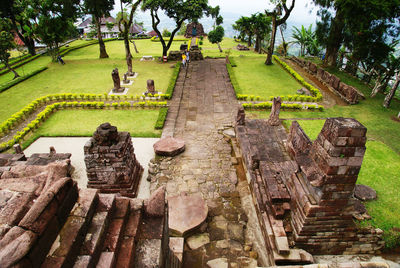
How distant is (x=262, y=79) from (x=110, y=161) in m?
16.5

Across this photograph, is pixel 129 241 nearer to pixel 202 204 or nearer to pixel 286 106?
pixel 202 204

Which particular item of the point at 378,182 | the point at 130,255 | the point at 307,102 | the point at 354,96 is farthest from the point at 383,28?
the point at 130,255

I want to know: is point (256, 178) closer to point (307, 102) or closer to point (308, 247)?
point (308, 247)

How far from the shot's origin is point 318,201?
18.2 ft

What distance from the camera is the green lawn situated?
12359 millimetres

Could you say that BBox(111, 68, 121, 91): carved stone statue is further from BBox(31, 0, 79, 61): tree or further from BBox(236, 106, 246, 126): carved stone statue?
BBox(31, 0, 79, 61): tree

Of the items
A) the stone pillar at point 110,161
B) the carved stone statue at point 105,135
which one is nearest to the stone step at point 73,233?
the carved stone statue at point 105,135

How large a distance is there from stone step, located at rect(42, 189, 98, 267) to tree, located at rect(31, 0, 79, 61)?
26472 millimetres

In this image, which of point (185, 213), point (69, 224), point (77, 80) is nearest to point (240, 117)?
point (185, 213)

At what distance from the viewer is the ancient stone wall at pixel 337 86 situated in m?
15.9

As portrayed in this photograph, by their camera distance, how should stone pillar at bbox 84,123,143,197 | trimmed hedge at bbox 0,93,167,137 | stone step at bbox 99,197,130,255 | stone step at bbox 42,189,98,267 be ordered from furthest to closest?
trimmed hedge at bbox 0,93,167,137, stone pillar at bbox 84,123,143,197, stone step at bbox 99,197,130,255, stone step at bbox 42,189,98,267

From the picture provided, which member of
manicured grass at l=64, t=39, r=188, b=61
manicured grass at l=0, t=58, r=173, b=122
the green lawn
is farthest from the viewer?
manicured grass at l=64, t=39, r=188, b=61

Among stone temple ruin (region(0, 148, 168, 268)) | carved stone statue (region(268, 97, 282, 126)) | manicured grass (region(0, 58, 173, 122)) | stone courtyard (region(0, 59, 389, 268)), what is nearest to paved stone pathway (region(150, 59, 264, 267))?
stone courtyard (region(0, 59, 389, 268))

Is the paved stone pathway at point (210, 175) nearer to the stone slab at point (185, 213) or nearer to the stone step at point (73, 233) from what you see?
the stone slab at point (185, 213)
